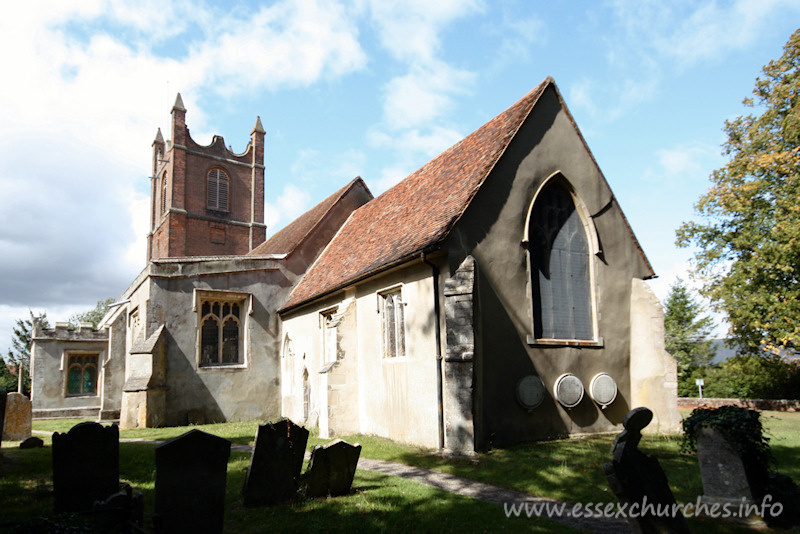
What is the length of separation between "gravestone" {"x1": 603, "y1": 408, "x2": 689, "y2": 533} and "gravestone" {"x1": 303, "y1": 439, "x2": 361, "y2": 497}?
12.3ft

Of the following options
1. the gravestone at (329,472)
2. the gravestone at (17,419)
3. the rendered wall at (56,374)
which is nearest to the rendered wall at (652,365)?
the gravestone at (329,472)

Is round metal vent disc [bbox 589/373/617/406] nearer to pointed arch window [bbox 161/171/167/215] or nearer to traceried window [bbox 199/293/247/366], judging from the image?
traceried window [bbox 199/293/247/366]

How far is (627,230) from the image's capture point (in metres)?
14.2

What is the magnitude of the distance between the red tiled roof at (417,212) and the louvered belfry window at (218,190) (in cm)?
1841

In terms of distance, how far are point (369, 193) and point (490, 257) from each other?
12064mm

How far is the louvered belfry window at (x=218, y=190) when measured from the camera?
118 feet

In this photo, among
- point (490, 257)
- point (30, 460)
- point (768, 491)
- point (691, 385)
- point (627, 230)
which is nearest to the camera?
point (768, 491)

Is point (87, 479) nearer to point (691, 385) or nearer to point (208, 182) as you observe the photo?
point (691, 385)

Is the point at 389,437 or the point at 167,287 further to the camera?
the point at 167,287

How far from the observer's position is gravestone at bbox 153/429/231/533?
554 cm

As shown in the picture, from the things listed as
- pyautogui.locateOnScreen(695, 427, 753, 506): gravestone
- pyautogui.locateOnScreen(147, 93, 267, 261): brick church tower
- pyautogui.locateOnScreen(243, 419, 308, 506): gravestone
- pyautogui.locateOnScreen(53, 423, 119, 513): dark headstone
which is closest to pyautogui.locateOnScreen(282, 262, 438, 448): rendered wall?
pyautogui.locateOnScreen(243, 419, 308, 506): gravestone

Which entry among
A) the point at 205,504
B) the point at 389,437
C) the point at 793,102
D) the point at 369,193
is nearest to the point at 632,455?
the point at 205,504

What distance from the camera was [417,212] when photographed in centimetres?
1454

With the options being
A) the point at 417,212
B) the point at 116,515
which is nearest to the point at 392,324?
the point at 417,212
